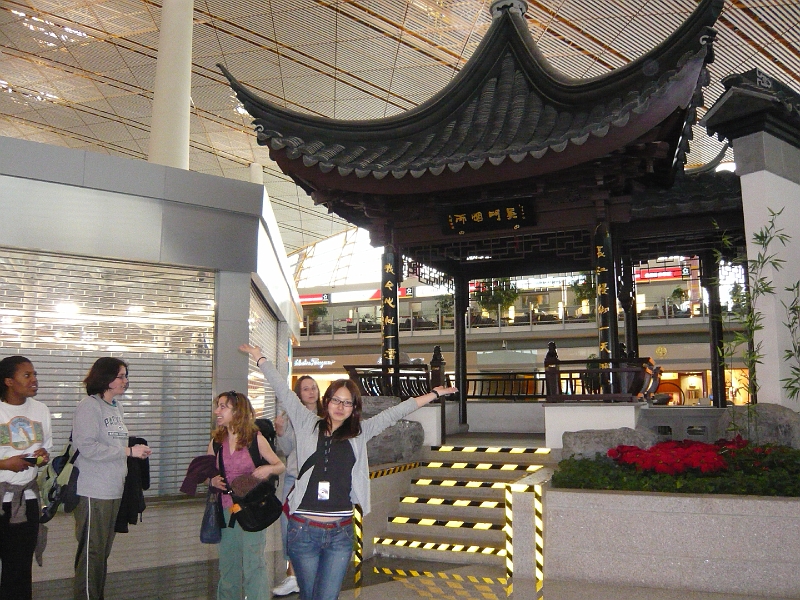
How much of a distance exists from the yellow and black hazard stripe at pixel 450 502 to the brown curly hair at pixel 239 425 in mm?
3968

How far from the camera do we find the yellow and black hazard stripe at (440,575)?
619cm

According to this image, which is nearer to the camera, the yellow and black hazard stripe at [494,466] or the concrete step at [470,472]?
the yellow and black hazard stripe at [494,466]

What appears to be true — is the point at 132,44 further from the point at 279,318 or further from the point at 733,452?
the point at 733,452

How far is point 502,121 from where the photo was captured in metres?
10.5

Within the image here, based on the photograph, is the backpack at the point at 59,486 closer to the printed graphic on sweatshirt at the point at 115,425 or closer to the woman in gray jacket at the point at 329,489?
the printed graphic on sweatshirt at the point at 115,425

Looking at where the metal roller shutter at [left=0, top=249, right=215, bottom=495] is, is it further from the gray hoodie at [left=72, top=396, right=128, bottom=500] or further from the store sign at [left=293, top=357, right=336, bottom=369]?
the store sign at [left=293, top=357, right=336, bottom=369]

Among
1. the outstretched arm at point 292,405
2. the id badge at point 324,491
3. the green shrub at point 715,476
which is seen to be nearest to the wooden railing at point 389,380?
the green shrub at point 715,476

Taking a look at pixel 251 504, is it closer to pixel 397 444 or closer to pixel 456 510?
pixel 456 510

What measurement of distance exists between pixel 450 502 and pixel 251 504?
13.1 ft

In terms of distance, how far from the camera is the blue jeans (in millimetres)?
3709

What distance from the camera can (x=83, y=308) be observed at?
8.75m

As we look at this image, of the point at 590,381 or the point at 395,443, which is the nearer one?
the point at 395,443

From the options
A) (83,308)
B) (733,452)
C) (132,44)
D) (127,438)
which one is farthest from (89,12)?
(733,452)

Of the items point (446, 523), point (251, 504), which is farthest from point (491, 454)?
point (251, 504)
